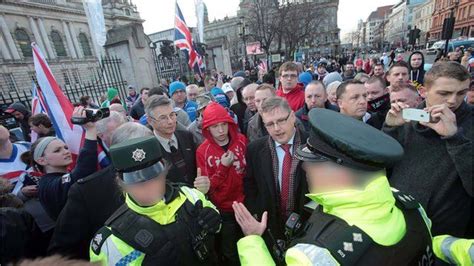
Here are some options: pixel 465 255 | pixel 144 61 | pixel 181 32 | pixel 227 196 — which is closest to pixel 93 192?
pixel 227 196

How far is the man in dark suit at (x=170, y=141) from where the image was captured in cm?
289

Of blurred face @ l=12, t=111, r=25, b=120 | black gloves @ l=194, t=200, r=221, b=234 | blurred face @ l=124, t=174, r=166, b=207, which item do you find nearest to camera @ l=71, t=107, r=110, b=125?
blurred face @ l=124, t=174, r=166, b=207

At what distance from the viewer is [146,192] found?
153cm

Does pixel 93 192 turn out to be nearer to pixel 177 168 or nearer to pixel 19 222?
pixel 19 222

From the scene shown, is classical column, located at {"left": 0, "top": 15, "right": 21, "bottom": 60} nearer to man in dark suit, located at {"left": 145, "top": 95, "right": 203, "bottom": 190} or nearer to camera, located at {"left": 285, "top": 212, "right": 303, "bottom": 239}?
man in dark suit, located at {"left": 145, "top": 95, "right": 203, "bottom": 190}

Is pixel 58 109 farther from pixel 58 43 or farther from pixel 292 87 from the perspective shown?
pixel 58 43

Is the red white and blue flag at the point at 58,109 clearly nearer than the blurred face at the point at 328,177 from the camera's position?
No

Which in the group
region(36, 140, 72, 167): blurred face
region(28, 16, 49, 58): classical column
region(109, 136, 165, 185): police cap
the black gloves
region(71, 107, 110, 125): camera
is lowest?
the black gloves

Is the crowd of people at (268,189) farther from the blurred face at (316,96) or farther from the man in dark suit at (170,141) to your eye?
the blurred face at (316,96)

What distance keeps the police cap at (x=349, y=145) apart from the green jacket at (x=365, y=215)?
0.11 metres

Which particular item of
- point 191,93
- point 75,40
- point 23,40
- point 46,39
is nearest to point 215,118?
point 191,93

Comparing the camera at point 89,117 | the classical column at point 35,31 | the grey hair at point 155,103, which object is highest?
the classical column at point 35,31

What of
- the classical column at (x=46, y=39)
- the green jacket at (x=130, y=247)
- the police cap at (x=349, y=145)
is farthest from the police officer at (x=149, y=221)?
the classical column at (x=46, y=39)

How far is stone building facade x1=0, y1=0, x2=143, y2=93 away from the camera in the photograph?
107 feet
